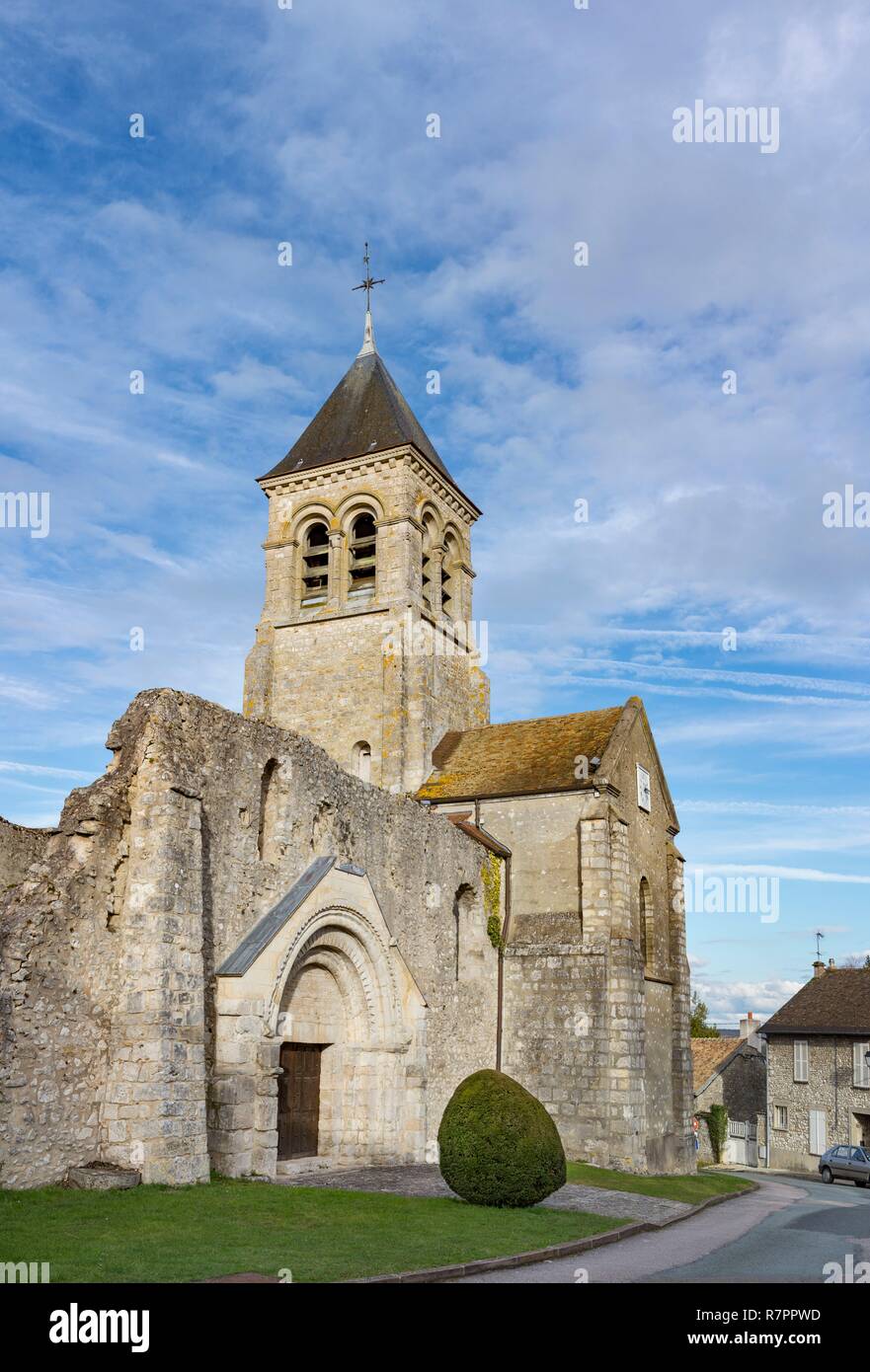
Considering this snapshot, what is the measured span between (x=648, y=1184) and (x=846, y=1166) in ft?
49.8

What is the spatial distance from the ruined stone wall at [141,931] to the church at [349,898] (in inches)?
1.2

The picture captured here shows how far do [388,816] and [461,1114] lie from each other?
6715mm

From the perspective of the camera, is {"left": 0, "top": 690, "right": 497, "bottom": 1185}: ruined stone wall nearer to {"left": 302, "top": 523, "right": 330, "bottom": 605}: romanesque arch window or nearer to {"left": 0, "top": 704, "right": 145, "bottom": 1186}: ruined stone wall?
{"left": 0, "top": 704, "right": 145, "bottom": 1186}: ruined stone wall

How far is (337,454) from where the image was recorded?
30.4 metres

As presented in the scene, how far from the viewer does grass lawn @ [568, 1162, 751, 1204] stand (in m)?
17.3

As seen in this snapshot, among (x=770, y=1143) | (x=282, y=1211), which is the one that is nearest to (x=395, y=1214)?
(x=282, y=1211)

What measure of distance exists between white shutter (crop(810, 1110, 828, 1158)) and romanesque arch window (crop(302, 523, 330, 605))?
24.7 meters

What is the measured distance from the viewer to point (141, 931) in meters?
12.2

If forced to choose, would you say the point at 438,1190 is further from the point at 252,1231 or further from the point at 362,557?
the point at 362,557

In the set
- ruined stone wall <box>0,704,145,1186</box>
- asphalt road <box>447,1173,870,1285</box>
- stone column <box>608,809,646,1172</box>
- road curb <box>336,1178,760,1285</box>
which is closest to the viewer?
road curb <box>336,1178,760,1285</box>

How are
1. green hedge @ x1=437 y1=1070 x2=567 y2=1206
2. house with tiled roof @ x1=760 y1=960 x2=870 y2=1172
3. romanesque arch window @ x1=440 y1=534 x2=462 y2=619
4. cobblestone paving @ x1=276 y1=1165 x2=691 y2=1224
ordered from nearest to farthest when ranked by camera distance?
1. green hedge @ x1=437 y1=1070 x2=567 y2=1206
2. cobblestone paving @ x1=276 y1=1165 x2=691 y2=1224
3. romanesque arch window @ x1=440 y1=534 x2=462 y2=619
4. house with tiled roof @ x1=760 y1=960 x2=870 y2=1172

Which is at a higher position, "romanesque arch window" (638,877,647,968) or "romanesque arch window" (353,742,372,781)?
"romanesque arch window" (353,742,372,781)

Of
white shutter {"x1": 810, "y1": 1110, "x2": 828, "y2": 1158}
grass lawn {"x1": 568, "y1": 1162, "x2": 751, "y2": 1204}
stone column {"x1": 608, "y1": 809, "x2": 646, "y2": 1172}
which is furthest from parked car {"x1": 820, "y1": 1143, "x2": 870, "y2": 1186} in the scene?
stone column {"x1": 608, "y1": 809, "x2": 646, "y2": 1172}

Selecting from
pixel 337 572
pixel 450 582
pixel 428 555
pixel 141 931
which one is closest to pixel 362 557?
pixel 337 572
